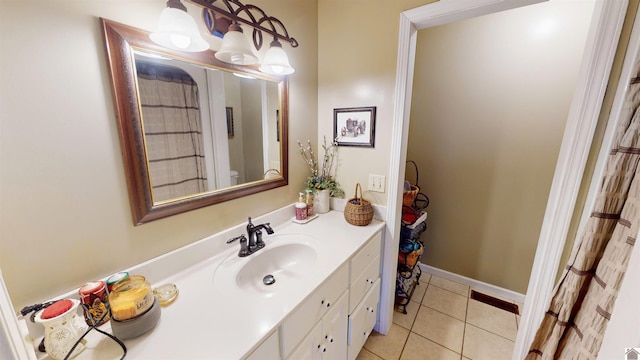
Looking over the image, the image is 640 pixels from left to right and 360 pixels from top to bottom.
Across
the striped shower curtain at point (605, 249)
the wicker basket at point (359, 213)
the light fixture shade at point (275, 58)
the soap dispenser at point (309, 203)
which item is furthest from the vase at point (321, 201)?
the striped shower curtain at point (605, 249)

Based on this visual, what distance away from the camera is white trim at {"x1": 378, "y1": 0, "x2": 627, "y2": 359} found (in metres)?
0.82

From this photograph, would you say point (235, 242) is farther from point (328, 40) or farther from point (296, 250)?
point (328, 40)

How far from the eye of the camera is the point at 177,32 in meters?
0.75

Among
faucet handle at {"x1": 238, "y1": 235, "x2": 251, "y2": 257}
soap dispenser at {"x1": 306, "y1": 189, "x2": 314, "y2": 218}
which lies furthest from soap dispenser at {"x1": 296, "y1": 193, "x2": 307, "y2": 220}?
faucet handle at {"x1": 238, "y1": 235, "x2": 251, "y2": 257}

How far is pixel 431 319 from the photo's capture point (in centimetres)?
182

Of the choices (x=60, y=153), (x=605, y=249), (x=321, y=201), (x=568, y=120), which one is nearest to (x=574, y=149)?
(x=568, y=120)

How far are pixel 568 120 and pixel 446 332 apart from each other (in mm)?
1564

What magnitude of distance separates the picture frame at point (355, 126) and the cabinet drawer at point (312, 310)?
2.61 feet

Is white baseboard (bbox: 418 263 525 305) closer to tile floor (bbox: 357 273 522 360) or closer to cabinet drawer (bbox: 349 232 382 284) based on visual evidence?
tile floor (bbox: 357 273 522 360)

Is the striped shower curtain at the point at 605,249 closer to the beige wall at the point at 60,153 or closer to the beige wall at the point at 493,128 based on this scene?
the beige wall at the point at 493,128

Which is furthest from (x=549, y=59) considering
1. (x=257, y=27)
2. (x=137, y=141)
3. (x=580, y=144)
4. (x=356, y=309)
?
(x=137, y=141)

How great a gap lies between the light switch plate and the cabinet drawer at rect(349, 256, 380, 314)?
436 mm

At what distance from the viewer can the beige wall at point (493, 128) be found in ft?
5.30

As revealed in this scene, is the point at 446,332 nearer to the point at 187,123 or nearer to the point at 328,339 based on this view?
Answer: the point at 328,339
